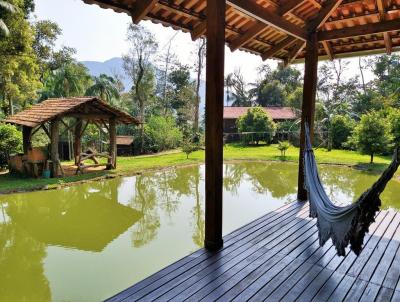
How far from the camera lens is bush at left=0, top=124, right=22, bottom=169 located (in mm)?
9438

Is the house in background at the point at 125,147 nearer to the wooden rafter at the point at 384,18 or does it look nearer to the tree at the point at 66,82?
the tree at the point at 66,82

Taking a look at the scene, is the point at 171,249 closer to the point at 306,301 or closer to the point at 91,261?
the point at 91,261

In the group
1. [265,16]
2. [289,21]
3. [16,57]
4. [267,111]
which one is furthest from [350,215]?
[267,111]

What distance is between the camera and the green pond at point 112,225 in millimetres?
3443

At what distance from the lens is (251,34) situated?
4.07 m

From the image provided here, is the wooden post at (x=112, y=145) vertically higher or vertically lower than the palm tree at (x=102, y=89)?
lower

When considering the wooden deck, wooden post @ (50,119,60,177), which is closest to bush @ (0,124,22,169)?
wooden post @ (50,119,60,177)

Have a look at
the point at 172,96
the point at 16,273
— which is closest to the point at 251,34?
the point at 16,273

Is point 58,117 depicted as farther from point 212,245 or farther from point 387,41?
point 387,41

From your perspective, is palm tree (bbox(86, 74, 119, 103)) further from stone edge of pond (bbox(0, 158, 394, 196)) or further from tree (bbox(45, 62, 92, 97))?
stone edge of pond (bbox(0, 158, 394, 196))

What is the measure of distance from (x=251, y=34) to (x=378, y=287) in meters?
3.13

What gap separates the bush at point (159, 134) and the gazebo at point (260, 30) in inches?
438

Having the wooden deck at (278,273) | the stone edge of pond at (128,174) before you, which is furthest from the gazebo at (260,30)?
the stone edge of pond at (128,174)

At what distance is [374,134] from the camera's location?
35.3ft
